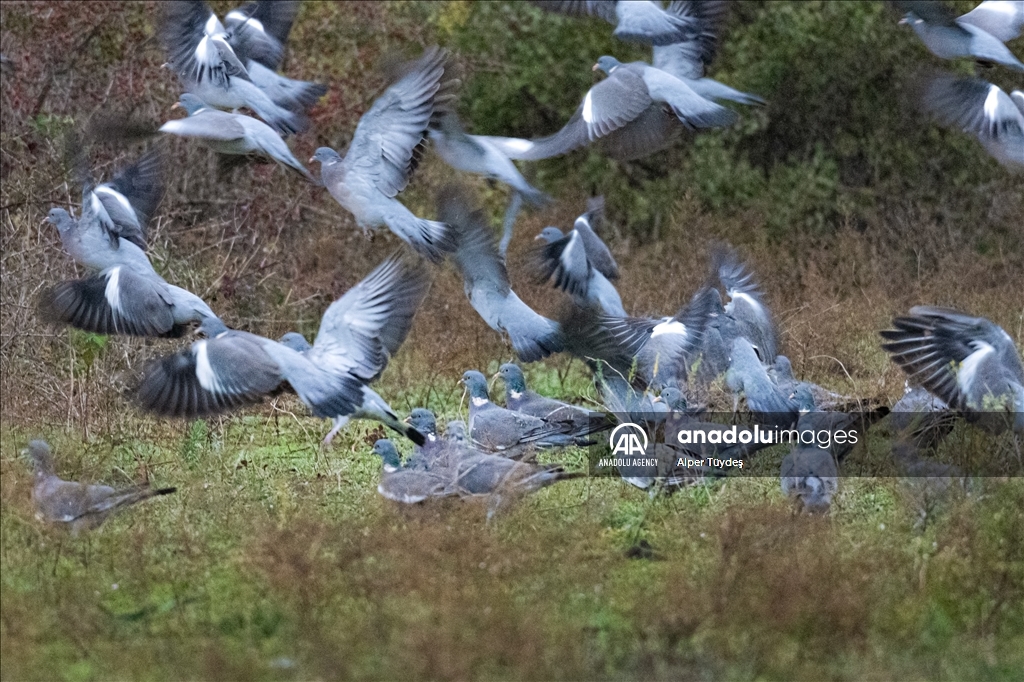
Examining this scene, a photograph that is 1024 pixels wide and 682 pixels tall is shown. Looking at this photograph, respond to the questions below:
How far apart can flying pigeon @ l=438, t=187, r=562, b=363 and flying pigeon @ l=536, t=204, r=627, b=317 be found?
0.47 meters

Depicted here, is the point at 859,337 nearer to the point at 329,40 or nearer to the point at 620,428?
the point at 620,428

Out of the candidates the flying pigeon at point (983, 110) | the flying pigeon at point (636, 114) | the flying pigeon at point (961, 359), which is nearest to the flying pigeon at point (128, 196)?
the flying pigeon at point (636, 114)

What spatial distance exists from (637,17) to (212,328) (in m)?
3.07

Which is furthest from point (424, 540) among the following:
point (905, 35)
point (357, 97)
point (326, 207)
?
point (905, 35)

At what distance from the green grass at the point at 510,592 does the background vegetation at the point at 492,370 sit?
0.04 ft

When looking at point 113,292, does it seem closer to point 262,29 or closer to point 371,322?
point 371,322

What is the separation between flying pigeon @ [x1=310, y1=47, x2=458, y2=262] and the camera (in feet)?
20.9

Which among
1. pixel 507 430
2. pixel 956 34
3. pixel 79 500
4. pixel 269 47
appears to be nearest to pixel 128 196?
pixel 269 47

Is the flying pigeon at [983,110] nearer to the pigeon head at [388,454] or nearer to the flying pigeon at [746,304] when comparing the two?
the flying pigeon at [746,304]

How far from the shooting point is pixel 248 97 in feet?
23.6

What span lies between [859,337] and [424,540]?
394cm

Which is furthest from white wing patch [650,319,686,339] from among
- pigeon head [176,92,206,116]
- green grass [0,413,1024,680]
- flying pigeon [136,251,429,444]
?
pigeon head [176,92,206,116]

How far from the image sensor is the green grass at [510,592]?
14.9 ft

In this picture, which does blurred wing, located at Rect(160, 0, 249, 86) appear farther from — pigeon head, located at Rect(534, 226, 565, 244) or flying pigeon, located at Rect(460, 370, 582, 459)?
flying pigeon, located at Rect(460, 370, 582, 459)
